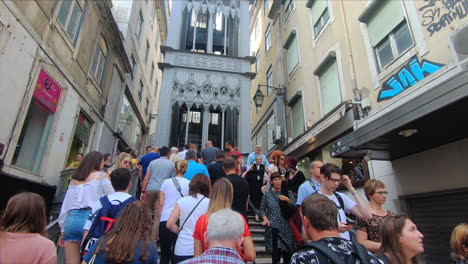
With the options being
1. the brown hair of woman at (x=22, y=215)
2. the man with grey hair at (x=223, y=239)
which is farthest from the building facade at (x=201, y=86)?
the man with grey hair at (x=223, y=239)

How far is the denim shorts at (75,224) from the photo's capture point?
3.10 meters

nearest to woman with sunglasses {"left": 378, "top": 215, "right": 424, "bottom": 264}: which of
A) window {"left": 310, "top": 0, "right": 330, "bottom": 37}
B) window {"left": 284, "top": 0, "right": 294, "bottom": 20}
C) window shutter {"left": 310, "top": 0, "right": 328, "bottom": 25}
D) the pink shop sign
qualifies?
the pink shop sign

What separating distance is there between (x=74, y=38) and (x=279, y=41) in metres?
12.4

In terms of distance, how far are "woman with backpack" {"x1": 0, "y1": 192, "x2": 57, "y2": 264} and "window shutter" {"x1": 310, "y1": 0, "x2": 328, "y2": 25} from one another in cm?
1341

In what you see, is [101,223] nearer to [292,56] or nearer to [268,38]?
[292,56]

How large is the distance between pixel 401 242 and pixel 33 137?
9.55 metres

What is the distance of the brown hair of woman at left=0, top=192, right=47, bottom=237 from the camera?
199 centimetres

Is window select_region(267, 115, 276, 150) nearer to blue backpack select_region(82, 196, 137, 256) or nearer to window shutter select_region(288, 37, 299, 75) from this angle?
window shutter select_region(288, 37, 299, 75)

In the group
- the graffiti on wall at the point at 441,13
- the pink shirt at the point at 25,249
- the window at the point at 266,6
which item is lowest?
the pink shirt at the point at 25,249

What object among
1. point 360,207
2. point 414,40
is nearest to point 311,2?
point 414,40

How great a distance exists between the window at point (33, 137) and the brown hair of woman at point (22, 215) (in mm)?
6304

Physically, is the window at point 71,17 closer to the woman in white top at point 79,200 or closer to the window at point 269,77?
the woman in white top at point 79,200

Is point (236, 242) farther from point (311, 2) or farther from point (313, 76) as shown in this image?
point (311, 2)

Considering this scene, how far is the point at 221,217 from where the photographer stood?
6.31 ft
